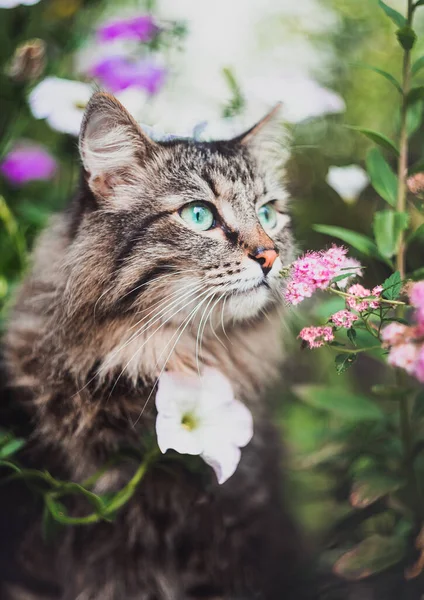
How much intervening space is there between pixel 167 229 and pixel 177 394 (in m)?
0.22

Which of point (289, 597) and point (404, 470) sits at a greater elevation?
point (404, 470)

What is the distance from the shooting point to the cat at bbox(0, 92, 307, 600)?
2.49 feet

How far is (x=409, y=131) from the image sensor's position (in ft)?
2.63

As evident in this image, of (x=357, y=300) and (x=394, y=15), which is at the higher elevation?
(x=394, y=15)

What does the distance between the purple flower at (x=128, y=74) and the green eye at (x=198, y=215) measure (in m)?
0.42

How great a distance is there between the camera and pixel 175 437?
2.39ft

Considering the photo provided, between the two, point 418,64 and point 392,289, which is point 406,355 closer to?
point 392,289

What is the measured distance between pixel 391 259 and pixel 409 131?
0.18 meters

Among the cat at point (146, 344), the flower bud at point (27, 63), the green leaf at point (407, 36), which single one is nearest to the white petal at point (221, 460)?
the cat at point (146, 344)

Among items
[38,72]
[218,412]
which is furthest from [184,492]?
[38,72]

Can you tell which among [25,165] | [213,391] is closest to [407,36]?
[213,391]

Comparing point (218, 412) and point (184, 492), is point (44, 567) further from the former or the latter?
point (218, 412)

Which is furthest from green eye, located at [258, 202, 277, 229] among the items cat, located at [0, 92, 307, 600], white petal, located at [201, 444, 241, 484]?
white petal, located at [201, 444, 241, 484]

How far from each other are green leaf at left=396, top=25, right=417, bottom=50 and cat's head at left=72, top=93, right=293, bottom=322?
0.26 m
